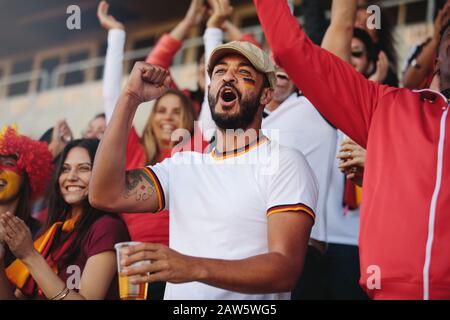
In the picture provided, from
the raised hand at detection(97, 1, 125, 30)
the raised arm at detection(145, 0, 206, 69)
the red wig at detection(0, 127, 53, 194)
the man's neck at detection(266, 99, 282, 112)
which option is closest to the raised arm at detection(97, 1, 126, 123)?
the raised hand at detection(97, 1, 125, 30)

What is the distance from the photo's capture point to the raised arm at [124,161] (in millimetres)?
2453

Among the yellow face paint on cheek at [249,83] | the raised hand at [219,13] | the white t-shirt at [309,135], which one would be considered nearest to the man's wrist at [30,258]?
the yellow face paint on cheek at [249,83]

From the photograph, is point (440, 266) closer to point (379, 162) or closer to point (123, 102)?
point (379, 162)

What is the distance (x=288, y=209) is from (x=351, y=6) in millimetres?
1050

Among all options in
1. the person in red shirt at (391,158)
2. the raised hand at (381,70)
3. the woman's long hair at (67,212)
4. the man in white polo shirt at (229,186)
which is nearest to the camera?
the person in red shirt at (391,158)

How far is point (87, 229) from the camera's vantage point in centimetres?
309

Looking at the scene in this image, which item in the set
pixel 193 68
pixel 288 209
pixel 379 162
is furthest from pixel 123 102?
pixel 193 68

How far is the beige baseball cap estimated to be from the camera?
8.59 feet

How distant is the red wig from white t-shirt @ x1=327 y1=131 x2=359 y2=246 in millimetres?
1499

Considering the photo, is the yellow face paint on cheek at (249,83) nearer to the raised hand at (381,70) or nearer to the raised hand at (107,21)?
the raised hand at (381,70)

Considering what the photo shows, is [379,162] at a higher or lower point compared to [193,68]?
lower

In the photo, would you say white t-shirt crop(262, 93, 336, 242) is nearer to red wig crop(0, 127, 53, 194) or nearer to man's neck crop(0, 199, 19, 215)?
red wig crop(0, 127, 53, 194)

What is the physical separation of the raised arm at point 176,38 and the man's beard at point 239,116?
1.64 metres

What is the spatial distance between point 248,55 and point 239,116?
243mm
